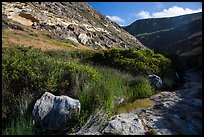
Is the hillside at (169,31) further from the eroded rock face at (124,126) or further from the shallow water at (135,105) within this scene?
the eroded rock face at (124,126)

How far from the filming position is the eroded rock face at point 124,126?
5.14m

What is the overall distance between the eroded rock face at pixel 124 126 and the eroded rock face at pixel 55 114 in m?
0.67

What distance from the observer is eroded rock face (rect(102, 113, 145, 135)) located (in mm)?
5137

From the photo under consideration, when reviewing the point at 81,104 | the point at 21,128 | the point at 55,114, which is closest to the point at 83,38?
the point at 81,104

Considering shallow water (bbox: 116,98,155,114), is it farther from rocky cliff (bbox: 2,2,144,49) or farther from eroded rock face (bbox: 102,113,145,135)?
rocky cliff (bbox: 2,2,144,49)

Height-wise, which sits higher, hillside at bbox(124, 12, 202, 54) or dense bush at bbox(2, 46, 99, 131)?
hillside at bbox(124, 12, 202, 54)

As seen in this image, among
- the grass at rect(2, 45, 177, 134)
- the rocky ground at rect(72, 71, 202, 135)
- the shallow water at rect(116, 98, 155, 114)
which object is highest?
the grass at rect(2, 45, 177, 134)

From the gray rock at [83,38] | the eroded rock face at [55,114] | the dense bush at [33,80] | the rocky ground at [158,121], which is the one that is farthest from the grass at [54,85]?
the gray rock at [83,38]

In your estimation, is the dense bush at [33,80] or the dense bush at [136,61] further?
the dense bush at [136,61]

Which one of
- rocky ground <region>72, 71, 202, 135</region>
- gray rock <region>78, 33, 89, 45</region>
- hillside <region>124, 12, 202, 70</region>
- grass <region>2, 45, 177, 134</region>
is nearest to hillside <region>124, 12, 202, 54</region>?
hillside <region>124, 12, 202, 70</region>

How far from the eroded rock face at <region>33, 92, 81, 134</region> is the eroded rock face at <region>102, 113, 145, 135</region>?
67 cm

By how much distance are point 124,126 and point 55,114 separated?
1.26 metres

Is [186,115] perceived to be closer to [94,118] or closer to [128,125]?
[128,125]

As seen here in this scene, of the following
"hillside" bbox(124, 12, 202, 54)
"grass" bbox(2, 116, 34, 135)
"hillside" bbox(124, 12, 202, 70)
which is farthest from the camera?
"hillside" bbox(124, 12, 202, 54)
